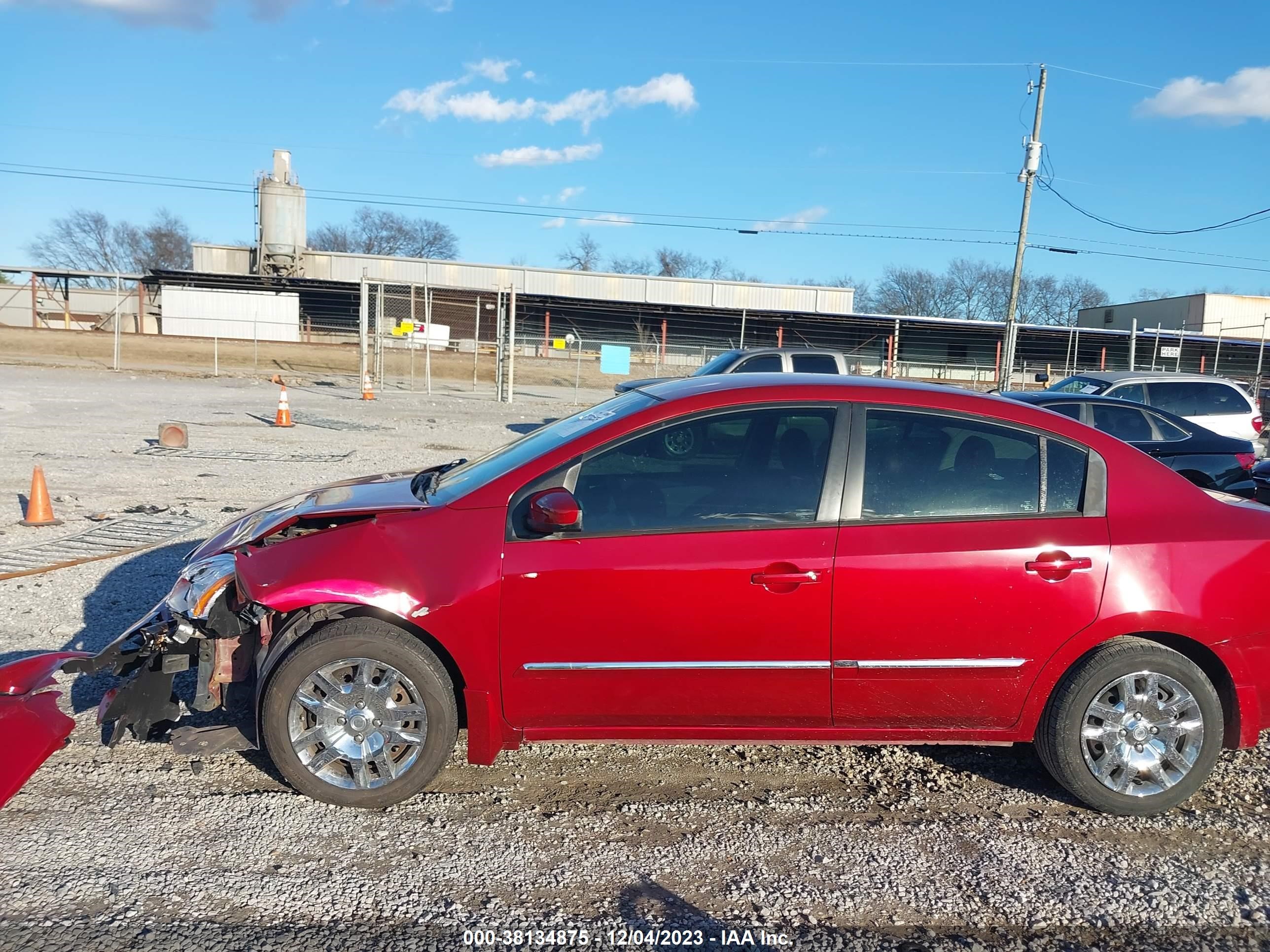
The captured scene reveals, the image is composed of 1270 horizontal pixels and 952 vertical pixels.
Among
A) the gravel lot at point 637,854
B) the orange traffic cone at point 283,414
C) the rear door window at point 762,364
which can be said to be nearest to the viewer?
the gravel lot at point 637,854

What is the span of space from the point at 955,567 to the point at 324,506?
2.68m

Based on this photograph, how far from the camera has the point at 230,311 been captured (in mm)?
40656

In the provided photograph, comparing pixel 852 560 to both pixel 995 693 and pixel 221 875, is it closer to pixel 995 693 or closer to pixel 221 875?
pixel 995 693

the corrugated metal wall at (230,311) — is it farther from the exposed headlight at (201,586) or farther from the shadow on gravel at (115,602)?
the exposed headlight at (201,586)

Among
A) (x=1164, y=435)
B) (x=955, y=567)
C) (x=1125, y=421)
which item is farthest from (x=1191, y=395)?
(x=955, y=567)

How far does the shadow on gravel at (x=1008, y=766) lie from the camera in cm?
395

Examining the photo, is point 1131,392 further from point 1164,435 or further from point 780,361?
point 780,361

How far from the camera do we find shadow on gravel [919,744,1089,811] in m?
3.95

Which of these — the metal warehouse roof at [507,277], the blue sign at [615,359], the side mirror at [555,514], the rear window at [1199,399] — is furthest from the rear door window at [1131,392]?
the metal warehouse roof at [507,277]

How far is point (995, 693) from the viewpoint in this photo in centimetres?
368

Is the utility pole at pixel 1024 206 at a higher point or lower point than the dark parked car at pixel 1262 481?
higher

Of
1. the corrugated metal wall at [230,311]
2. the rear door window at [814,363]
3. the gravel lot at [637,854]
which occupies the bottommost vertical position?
the gravel lot at [637,854]

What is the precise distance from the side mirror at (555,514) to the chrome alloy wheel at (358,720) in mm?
780

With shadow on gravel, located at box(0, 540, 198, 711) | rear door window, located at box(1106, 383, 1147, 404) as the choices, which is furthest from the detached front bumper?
rear door window, located at box(1106, 383, 1147, 404)
